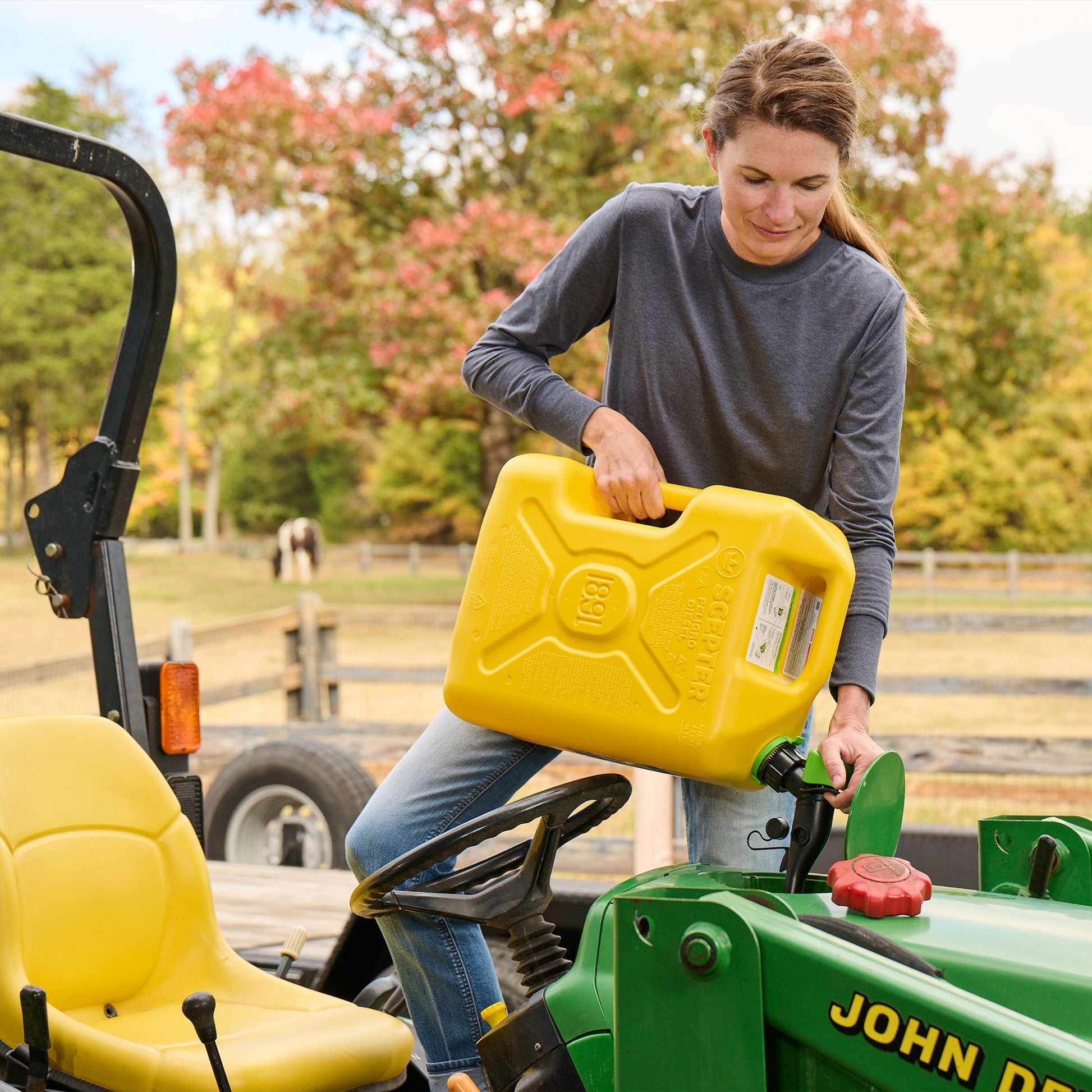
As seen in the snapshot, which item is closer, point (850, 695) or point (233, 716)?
point (850, 695)

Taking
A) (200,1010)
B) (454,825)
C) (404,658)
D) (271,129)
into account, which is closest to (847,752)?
(454,825)

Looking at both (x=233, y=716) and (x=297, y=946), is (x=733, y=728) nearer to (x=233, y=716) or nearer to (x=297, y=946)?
(x=297, y=946)

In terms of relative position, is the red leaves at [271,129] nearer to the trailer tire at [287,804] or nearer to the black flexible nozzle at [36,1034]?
the trailer tire at [287,804]

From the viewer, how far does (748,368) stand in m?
1.60

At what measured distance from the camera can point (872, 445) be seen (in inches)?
62.6

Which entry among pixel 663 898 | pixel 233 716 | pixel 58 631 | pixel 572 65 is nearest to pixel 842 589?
pixel 663 898

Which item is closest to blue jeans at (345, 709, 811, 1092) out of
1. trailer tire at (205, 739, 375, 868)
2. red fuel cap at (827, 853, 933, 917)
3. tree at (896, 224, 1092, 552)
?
red fuel cap at (827, 853, 933, 917)

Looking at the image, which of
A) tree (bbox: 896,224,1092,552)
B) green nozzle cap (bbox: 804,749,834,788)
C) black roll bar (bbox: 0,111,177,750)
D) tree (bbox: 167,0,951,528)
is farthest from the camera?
tree (bbox: 896,224,1092,552)

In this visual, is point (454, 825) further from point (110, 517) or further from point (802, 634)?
point (110, 517)

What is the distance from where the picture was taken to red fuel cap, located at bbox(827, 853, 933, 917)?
48.2 inches

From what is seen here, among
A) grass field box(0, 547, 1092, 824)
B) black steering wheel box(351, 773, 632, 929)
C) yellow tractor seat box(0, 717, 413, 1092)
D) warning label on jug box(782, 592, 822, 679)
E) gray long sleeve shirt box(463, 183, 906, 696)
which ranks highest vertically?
gray long sleeve shirt box(463, 183, 906, 696)

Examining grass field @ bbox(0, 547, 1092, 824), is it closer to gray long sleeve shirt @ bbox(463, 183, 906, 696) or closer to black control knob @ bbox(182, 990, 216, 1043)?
gray long sleeve shirt @ bbox(463, 183, 906, 696)

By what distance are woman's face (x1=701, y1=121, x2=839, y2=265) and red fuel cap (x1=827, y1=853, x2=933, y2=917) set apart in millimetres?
750

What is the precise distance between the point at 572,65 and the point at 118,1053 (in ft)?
30.5
